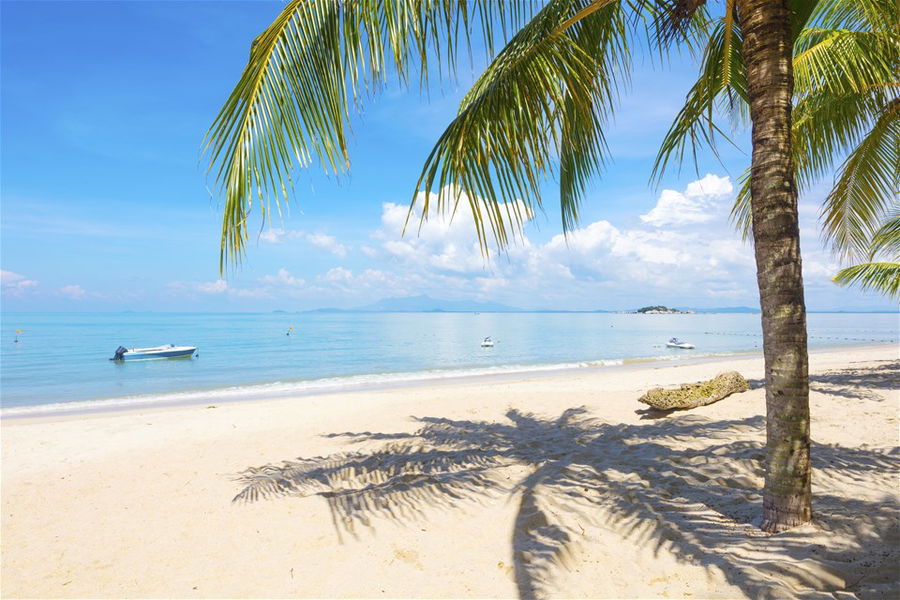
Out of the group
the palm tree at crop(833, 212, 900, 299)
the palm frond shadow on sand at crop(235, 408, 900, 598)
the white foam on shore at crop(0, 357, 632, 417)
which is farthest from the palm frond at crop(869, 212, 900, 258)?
the white foam on shore at crop(0, 357, 632, 417)

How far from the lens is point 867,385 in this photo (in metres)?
7.78

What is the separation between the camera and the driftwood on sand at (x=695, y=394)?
23.1 feet

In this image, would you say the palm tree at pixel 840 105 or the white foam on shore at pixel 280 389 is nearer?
the palm tree at pixel 840 105

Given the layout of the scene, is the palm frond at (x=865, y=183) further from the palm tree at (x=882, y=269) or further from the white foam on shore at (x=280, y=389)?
the white foam on shore at (x=280, y=389)

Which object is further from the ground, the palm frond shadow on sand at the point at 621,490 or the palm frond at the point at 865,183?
the palm frond at the point at 865,183

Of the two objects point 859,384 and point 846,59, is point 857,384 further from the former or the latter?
point 846,59

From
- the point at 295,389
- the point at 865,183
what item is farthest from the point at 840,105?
the point at 295,389

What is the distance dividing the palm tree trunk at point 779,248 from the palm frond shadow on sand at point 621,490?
44 cm

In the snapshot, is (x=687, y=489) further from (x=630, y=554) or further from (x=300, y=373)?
(x=300, y=373)

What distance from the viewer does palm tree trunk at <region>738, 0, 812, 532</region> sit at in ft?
9.12

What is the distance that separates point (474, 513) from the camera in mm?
3924

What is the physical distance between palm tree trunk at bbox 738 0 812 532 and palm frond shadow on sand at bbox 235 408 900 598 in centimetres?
44

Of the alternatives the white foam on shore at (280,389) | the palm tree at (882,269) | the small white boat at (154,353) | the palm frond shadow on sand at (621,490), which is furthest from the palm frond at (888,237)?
the small white boat at (154,353)

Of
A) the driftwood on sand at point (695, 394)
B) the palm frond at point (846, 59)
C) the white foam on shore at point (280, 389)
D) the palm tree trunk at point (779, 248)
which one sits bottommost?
the white foam on shore at point (280, 389)
